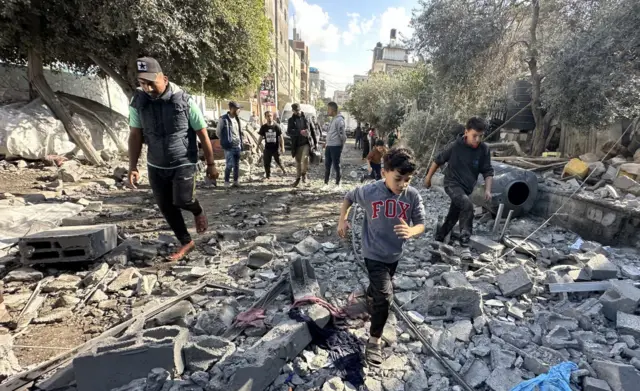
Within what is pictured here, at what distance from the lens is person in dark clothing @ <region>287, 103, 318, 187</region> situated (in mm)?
7523

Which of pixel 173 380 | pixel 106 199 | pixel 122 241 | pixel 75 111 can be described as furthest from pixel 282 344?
pixel 75 111

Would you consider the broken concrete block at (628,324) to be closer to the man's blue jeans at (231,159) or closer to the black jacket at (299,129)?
the black jacket at (299,129)

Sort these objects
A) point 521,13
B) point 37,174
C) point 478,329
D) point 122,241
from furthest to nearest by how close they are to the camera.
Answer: point 521,13 < point 37,174 < point 122,241 < point 478,329

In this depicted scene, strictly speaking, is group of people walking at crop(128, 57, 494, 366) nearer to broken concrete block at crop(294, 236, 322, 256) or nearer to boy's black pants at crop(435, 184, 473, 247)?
boy's black pants at crop(435, 184, 473, 247)

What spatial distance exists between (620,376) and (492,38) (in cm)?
893

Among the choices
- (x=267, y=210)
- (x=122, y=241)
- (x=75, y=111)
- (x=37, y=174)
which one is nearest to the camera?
(x=122, y=241)

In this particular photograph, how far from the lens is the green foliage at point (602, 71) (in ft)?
19.0

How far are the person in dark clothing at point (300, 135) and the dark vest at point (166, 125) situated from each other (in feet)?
13.5

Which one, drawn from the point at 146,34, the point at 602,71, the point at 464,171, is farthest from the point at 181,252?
the point at 602,71

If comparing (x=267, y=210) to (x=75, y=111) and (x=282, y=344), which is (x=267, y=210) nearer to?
(x=282, y=344)

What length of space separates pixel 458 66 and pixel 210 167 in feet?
26.3

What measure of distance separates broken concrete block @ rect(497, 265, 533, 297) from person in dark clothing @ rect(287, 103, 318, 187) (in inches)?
213

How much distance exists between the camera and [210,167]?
382cm

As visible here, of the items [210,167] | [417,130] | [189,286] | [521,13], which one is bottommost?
[189,286]
